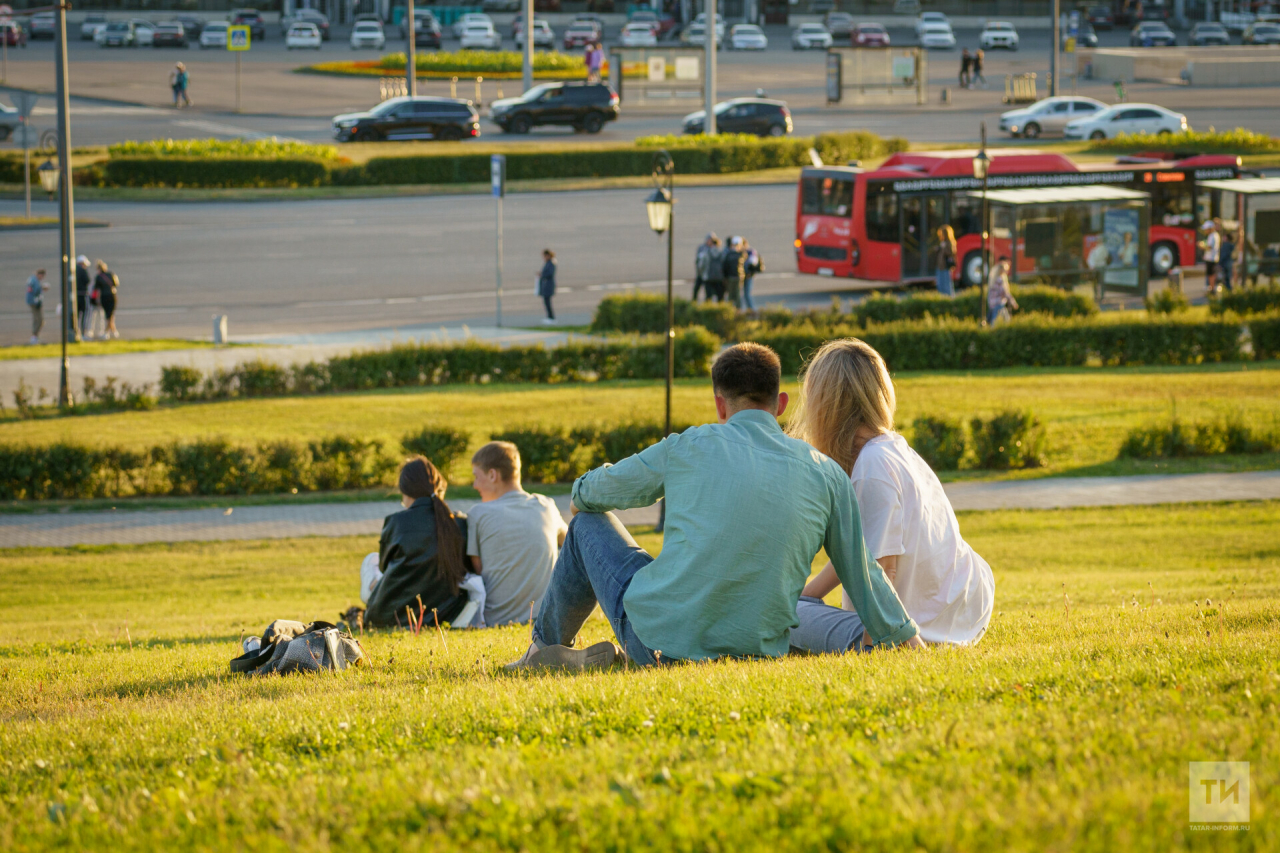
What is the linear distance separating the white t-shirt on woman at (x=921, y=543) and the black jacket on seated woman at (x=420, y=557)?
2.87m

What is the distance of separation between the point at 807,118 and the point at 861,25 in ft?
88.2

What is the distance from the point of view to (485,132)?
156 feet

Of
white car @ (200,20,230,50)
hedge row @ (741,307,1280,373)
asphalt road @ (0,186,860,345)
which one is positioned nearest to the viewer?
hedge row @ (741,307,1280,373)

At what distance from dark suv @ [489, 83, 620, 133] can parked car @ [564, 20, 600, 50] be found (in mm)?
25368

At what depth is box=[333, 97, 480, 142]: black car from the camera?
141 feet

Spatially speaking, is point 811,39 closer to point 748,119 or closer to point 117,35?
point 748,119

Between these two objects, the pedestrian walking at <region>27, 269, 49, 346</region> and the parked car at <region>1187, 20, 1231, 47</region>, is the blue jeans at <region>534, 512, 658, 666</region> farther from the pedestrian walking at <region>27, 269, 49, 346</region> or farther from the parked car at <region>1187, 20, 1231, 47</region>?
the parked car at <region>1187, 20, 1231, 47</region>

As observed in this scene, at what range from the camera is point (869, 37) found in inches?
2781

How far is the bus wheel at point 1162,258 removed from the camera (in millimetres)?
30562

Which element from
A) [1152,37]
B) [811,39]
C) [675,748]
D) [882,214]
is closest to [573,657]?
[675,748]

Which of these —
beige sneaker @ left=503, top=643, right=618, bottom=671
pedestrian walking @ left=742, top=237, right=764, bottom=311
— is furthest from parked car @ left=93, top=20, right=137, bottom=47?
beige sneaker @ left=503, top=643, right=618, bottom=671

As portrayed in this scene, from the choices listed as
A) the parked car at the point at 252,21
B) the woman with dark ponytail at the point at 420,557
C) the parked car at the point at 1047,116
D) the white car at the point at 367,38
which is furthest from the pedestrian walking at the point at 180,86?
the woman with dark ponytail at the point at 420,557

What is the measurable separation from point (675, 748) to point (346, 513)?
36.1 ft

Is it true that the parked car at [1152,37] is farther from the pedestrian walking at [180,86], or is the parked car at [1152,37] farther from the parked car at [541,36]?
the pedestrian walking at [180,86]
